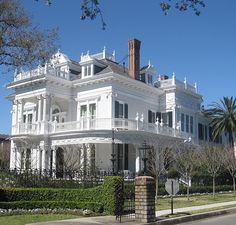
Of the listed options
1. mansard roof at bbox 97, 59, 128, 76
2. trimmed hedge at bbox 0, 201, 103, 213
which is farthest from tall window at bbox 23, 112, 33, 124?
trimmed hedge at bbox 0, 201, 103, 213

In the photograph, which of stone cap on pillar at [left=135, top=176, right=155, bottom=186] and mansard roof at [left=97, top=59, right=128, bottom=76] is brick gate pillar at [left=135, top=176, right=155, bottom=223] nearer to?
stone cap on pillar at [left=135, top=176, right=155, bottom=186]

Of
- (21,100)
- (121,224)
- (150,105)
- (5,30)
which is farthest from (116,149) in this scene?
(121,224)

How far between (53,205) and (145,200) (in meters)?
5.14

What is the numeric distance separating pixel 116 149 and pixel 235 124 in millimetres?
19228

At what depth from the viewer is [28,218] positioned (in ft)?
50.1

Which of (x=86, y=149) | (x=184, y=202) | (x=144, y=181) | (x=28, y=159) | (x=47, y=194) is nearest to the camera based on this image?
(x=144, y=181)

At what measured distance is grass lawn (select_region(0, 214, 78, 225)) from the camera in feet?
46.0

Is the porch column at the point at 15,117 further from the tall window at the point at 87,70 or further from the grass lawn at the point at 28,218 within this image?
the grass lawn at the point at 28,218

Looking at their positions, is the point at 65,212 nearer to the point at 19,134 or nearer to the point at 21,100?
the point at 19,134

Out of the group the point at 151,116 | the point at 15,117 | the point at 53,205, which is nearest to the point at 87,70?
the point at 151,116

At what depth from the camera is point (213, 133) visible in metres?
52.2

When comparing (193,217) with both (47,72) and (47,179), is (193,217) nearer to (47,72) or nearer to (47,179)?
(47,179)

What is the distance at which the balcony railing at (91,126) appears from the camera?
3697cm

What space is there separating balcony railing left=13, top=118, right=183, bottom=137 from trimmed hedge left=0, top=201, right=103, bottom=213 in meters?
18.5
